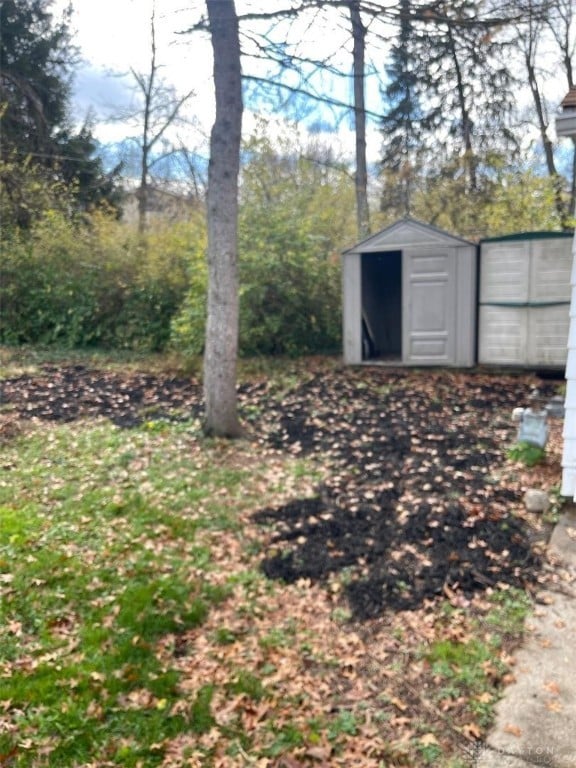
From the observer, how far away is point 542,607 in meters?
3.32

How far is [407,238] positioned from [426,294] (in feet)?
2.72

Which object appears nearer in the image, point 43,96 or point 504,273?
point 504,273

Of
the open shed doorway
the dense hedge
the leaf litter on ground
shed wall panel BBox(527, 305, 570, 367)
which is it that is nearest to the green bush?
the dense hedge

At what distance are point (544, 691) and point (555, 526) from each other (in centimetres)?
165

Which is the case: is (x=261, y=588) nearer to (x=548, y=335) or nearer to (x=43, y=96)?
(x=548, y=335)

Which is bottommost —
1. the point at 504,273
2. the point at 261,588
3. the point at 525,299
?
the point at 261,588

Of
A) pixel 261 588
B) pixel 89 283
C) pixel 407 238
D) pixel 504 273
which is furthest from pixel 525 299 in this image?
pixel 89 283

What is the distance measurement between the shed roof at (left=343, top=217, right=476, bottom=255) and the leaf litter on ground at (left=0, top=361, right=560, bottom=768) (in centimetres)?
304

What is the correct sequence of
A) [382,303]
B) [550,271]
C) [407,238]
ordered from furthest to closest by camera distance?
[382,303], [407,238], [550,271]

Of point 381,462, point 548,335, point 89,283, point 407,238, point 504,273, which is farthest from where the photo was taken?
point 89,283

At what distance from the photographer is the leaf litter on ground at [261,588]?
102 inches

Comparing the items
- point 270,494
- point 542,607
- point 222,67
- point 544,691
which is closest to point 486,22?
point 222,67

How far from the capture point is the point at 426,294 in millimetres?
8617

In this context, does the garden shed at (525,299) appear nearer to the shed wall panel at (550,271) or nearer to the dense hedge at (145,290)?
the shed wall panel at (550,271)
